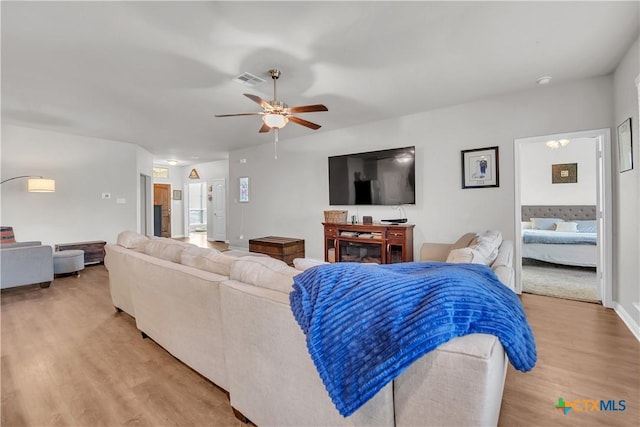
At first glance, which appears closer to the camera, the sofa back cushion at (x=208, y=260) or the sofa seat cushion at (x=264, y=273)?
the sofa seat cushion at (x=264, y=273)

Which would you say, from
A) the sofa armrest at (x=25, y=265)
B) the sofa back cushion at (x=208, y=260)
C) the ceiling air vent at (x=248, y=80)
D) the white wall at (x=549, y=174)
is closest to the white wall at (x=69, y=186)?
the sofa armrest at (x=25, y=265)

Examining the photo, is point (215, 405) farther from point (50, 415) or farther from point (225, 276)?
point (50, 415)

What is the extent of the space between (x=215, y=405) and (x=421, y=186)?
3719 millimetres

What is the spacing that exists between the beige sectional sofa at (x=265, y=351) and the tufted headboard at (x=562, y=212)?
21.1 feet

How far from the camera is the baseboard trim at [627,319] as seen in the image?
244cm

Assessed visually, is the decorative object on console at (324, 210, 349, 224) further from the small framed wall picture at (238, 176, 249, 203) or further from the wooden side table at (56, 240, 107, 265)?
the wooden side table at (56, 240, 107, 265)

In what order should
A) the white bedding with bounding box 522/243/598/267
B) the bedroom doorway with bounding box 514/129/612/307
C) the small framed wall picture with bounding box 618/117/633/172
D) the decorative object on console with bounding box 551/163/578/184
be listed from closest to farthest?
the small framed wall picture with bounding box 618/117/633/172, the bedroom doorway with bounding box 514/129/612/307, the white bedding with bounding box 522/243/598/267, the decorative object on console with bounding box 551/163/578/184

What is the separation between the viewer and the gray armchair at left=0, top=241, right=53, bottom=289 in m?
3.60

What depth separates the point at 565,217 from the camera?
596 centimetres

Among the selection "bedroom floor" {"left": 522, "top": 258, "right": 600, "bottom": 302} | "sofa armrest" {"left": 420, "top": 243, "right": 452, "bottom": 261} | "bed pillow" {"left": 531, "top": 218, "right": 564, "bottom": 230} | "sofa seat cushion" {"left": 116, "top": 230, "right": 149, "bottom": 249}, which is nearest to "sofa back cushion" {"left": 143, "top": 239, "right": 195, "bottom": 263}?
"sofa seat cushion" {"left": 116, "top": 230, "right": 149, "bottom": 249}

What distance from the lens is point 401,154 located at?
4441 mm

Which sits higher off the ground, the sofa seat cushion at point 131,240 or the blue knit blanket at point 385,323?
the sofa seat cushion at point 131,240

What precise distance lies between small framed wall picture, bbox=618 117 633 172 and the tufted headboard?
3.73 m

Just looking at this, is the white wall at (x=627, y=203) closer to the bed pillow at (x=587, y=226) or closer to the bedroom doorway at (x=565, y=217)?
the bedroom doorway at (x=565, y=217)
